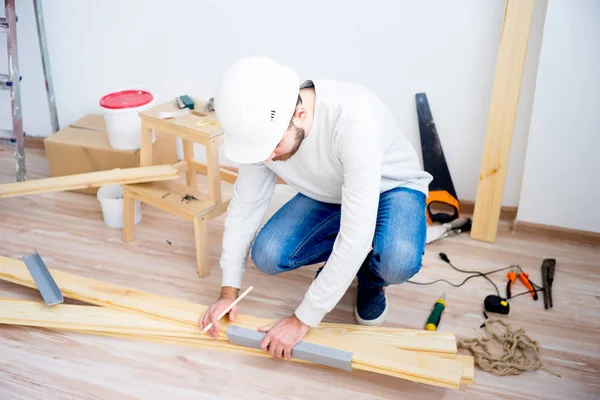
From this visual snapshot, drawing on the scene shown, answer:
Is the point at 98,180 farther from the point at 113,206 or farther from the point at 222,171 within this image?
the point at 222,171

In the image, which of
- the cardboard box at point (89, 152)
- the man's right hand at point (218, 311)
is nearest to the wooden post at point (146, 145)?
the cardboard box at point (89, 152)

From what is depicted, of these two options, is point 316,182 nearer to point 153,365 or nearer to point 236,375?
point 236,375

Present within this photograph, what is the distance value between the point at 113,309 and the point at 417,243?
43.6 inches

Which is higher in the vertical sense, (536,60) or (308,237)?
(536,60)

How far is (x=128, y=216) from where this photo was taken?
264 cm

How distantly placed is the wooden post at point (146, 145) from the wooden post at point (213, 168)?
1.06 feet

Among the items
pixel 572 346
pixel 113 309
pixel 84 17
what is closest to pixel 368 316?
pixel 572 346

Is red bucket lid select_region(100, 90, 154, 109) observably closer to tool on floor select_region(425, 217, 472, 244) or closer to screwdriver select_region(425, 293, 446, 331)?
tool on floor select_region(425, 217, 472, 244)

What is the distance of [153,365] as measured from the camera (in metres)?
1.97

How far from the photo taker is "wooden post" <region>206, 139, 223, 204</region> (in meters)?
2.31

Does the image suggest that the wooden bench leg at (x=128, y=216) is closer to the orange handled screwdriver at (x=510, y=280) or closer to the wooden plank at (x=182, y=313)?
the wooden plank at (x=182, y=313)

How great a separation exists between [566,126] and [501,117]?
27 cm

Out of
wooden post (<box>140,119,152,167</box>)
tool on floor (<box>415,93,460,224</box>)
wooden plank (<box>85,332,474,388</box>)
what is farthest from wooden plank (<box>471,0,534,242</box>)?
wooden post (<box>140,119,152,167</box>)

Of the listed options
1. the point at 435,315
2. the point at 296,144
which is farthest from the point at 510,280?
the point at 296,144
